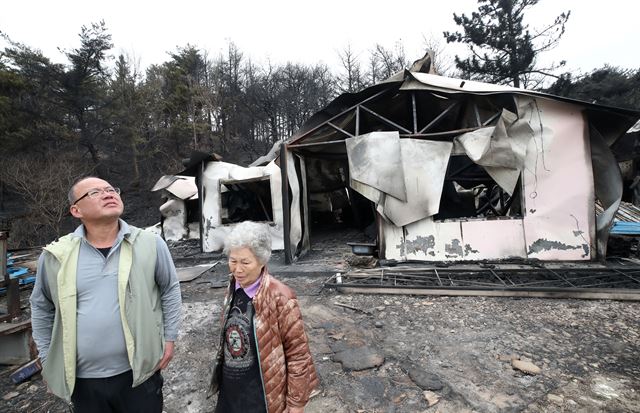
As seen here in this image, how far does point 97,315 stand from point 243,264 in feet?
2.82

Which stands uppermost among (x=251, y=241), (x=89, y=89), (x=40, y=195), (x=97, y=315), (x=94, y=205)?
(x=89, y=89)

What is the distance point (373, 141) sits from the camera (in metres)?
7.17

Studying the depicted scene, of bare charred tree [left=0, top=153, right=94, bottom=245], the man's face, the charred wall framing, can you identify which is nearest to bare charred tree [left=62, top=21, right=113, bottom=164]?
bare charred tree [left=0, top=153, right=94, bottom=245]

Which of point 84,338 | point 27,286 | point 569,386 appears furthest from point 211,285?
point 569,386

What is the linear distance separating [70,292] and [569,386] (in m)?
4.09

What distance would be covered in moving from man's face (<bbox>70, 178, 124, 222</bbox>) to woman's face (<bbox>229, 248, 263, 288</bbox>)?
2.52 feet

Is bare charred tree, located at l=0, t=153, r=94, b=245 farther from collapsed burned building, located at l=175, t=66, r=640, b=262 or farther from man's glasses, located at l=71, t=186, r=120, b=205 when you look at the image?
man's glasses, located at l=71, t=186, r=120, b=205

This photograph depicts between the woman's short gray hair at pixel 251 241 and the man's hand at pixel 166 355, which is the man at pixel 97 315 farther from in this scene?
the woman's short gray hair at pixel 251 241

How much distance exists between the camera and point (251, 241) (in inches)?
70.4

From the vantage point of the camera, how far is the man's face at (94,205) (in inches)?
Answer: 73.2

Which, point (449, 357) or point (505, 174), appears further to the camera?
point (505, 174)

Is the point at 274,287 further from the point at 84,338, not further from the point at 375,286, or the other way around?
the point at 375,286

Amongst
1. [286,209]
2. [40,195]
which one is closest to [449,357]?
[286,209]

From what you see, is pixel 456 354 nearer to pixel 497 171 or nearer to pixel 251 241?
pixel 251 241
